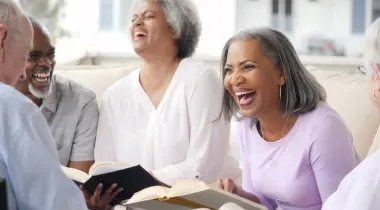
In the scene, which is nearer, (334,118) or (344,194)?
(344,194)

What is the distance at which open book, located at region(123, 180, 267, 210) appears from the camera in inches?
64.1

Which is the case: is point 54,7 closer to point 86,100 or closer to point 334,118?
point 86,100

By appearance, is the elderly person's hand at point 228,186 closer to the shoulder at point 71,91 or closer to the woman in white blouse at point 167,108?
the woman in white blouse at point 167,108

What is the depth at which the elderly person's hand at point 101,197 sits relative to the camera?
1.87 metres

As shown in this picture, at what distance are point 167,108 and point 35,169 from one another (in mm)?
1080

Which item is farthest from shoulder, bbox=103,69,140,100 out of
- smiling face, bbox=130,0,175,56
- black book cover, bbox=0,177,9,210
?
black book cover, bbox=0,177,9,210

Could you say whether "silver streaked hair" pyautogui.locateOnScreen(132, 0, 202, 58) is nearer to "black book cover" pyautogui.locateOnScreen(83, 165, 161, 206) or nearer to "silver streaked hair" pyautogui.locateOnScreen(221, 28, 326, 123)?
"silver streaked hair" pyautogui.locateOnScreen(221, 28, 326, 123)

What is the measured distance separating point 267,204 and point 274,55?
0.43 metres

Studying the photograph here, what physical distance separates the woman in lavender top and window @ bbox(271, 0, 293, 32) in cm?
140

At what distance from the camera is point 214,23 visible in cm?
349

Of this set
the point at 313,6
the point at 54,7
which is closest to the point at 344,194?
the point at 313,6

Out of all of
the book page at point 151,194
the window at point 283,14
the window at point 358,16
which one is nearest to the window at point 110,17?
the window at point 283,14

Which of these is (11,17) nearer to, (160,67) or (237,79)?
(237,79)

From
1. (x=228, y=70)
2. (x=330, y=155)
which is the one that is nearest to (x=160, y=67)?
(x=228, y=70)
